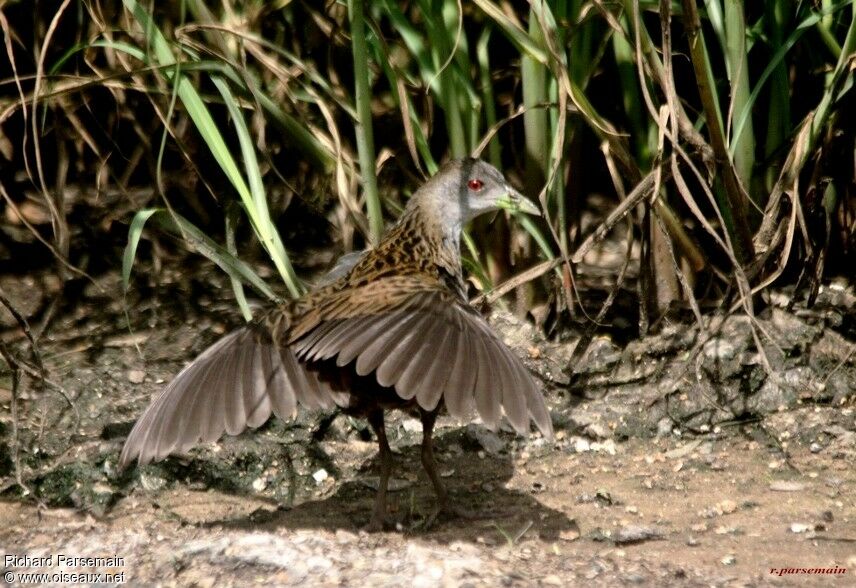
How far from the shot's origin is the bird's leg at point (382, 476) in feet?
14.3

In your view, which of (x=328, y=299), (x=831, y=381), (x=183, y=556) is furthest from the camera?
(x=831, y=381)

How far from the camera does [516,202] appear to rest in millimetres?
4949

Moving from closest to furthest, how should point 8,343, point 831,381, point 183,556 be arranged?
point 183,556, point 831,381, point 8,343

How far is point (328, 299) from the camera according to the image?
4.33 metres

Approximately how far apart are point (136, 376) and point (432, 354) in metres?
1.95

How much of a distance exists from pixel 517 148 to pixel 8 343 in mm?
A: 2229

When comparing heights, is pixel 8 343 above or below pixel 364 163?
below

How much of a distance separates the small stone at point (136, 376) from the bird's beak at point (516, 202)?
1610mm

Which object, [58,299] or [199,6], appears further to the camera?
[58,299]

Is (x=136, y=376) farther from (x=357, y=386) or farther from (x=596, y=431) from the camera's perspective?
(x=596, y=431)

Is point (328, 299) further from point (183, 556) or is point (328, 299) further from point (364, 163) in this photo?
point (183, 556)

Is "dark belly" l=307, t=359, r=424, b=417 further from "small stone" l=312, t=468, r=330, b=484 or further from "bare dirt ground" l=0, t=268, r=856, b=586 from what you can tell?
"small stone" l=312, t=468, r=330, b=484

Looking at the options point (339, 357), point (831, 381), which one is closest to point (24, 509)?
point (339, 357)

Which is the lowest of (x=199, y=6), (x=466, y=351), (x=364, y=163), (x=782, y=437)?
(x=782, y=437)
